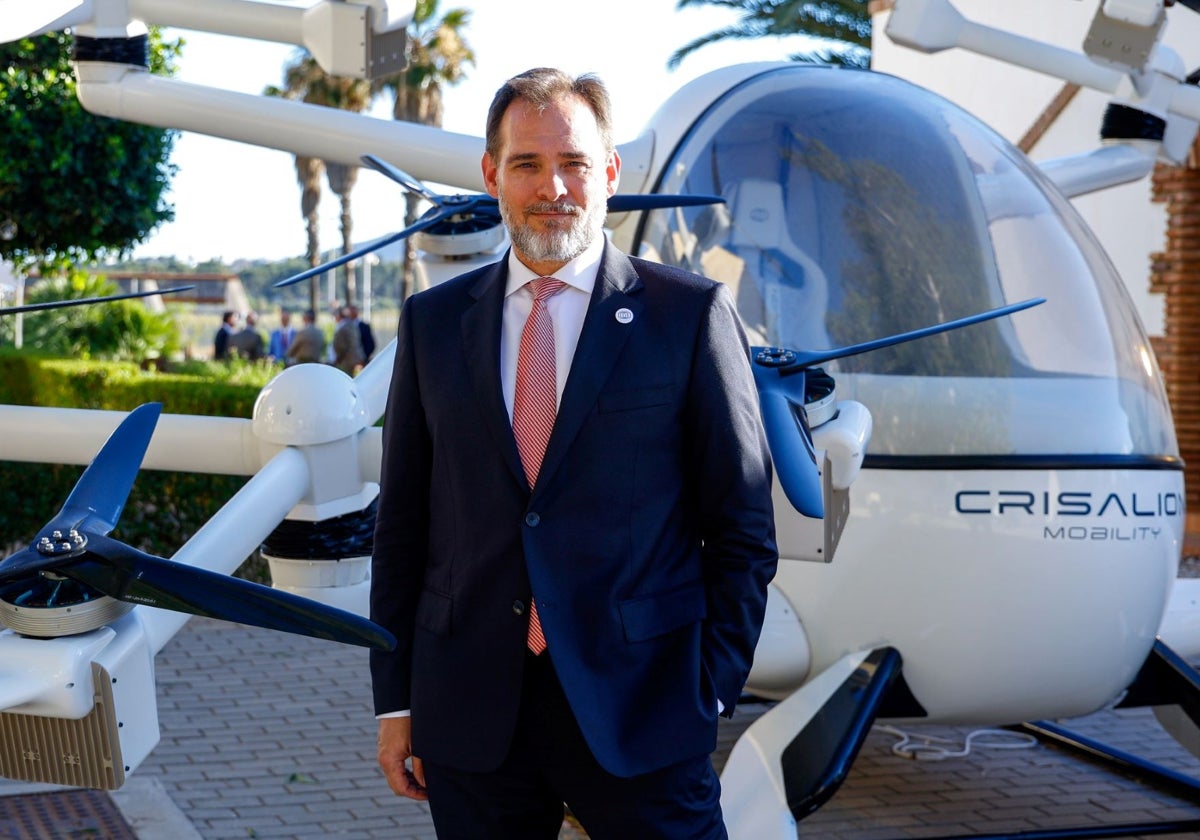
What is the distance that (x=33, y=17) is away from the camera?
15.4 feet

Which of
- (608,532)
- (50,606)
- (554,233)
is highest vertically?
(554,233)

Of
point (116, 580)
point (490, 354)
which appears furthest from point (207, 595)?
point (490, 354)

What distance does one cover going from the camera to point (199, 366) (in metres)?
14.6

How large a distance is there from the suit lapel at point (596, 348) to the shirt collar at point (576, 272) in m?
0.02

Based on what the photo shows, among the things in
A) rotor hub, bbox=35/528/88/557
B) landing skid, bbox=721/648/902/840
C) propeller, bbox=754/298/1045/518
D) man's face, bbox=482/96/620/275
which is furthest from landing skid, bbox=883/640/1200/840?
rotor hub, bbox=35/528/88/557

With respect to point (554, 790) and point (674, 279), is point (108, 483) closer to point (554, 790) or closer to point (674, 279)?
point (554, 790)

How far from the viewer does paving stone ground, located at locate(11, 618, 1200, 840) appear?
510 centimetres

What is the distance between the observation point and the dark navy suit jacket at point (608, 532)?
234 cm

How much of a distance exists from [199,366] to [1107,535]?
1182 cm

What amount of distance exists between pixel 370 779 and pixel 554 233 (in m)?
3.79

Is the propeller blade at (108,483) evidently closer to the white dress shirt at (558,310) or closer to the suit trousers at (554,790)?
the white dress shirt at (558,310)

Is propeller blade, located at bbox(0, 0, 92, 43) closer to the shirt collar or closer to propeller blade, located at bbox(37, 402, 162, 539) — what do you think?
propeller blade, located at bbox(37, 402, 162, 539)

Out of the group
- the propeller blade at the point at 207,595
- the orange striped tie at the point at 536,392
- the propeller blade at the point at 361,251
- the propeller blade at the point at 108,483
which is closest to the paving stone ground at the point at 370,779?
the propeller blade at the point at 361,251

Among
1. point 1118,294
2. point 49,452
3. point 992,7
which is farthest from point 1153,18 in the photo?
point 992,7
